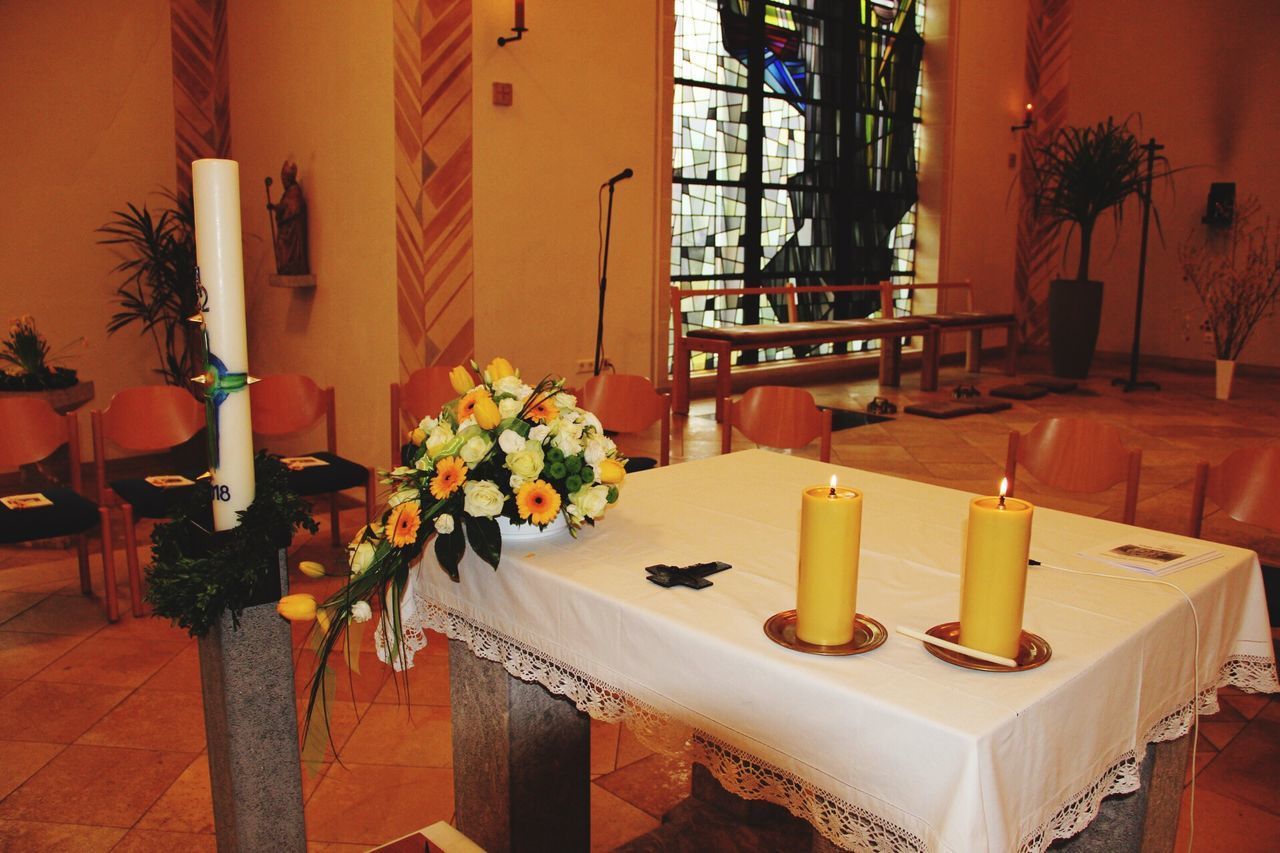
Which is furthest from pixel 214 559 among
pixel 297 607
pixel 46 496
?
pixel 46 496

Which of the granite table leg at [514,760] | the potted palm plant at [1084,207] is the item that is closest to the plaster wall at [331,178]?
the granite table leg at [514,760]

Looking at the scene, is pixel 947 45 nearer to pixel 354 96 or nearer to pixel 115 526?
pixel 354 96

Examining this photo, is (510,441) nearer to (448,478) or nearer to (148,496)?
(448,478)

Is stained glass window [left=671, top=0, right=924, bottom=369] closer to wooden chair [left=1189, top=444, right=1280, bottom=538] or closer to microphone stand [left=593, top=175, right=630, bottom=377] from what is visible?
microphone stand [left=593, top=175, right=630, bottom=377]

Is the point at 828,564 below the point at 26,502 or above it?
above

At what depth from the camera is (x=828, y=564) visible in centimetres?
118

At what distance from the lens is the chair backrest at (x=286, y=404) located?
395cm

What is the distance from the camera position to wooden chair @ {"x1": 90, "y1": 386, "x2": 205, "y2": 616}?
11.5 feet

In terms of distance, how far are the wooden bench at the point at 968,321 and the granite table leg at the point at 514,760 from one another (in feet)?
22.3

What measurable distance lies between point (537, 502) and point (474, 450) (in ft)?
0.40

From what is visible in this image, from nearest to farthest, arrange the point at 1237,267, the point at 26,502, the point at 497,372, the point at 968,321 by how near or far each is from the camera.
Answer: the point at 497,372 < the point at 26,502 < the point at 968,321 < the point at 1237,267

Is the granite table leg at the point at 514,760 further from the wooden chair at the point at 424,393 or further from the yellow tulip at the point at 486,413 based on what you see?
the wooden chair at the point at 424,393

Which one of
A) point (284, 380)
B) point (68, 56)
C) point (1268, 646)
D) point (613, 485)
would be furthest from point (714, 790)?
point (68, 56)

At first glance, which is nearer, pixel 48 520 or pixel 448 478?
pixel 448 478
